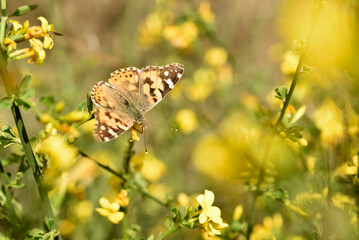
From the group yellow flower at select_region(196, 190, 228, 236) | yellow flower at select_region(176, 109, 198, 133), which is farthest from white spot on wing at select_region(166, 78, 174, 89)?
yellow flower at select_region(176, 109, 198, 133)

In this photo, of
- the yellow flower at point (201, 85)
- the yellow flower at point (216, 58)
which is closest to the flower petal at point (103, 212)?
the yellow flower at point (201, 85)

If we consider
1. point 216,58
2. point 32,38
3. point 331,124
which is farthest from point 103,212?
point 216,58

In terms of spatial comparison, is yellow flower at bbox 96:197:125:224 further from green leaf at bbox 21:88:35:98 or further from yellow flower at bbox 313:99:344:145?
yellow flower at bbox 313:99:344:145

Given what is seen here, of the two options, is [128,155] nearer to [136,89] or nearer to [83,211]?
[136,89]

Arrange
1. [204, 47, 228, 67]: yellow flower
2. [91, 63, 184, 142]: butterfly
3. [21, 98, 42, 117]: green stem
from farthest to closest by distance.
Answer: [204, 47, 228, 67]: yellow flower
[91, 63, 184, 142]: butterfly
[21, 98, 42, 117]: green stem

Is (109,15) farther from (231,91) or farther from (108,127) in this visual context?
(108,127)
